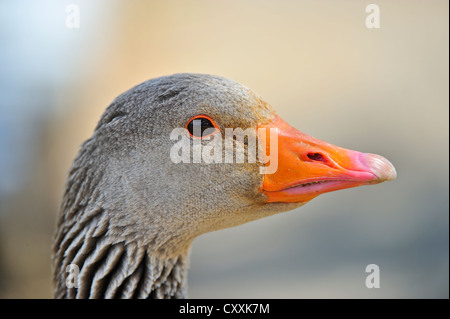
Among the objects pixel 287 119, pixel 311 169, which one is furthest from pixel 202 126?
pixel 287 119

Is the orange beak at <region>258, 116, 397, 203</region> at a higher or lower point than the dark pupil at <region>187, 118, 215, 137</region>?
lower

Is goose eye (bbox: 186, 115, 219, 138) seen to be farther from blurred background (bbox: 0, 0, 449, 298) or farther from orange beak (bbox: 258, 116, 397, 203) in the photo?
blurred background (bbox: 0, 0, 449, 298)

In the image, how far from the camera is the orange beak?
2.13 metres

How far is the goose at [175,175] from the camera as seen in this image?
7.34 feet

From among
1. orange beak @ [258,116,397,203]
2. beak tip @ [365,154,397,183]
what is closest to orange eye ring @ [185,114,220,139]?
orange beak @ [258,116,397,203]

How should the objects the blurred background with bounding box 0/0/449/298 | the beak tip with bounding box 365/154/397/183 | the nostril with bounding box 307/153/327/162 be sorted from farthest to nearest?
the blurred background with bounding box 0/0/449/298 → the nostril with bounding box 307/153/327/162 → the beak tip with bounding box 365/154/397/183

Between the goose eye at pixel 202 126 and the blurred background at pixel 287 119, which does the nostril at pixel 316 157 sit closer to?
the goose eye at pixel 202 126

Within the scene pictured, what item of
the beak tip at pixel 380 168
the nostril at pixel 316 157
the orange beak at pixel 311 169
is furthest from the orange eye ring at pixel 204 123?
the beak tip at pixel 380 168

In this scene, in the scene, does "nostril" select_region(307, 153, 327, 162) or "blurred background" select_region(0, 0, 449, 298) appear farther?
"blurred background" select_region(0, 0, 449, 298)

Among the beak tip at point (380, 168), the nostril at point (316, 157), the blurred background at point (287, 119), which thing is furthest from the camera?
the blurred background at point (287, 119)

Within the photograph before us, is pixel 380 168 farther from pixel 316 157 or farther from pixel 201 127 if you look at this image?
pixel 201 127

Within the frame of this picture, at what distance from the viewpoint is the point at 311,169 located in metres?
2.19

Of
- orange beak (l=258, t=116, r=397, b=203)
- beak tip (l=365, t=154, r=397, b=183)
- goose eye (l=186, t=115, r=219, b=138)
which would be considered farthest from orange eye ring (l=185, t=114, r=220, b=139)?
beak tip (l=365, t=154, r=397, b=183)

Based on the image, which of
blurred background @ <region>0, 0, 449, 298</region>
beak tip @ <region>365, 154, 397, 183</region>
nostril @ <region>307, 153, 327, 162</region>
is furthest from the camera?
blurred background @ <region>0, 0, 449, 298</region>
